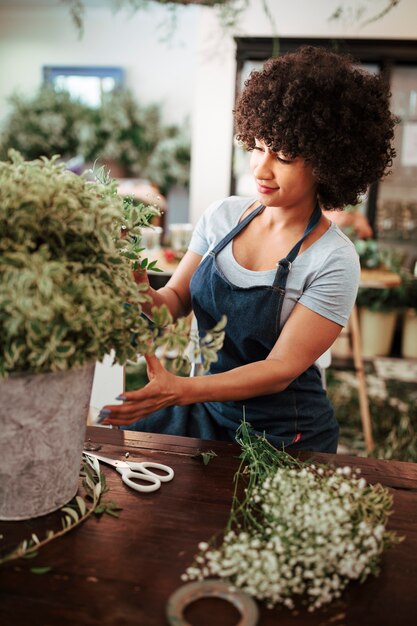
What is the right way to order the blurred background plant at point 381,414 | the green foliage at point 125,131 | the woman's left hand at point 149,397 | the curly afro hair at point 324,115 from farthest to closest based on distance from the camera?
the green foliage at point 125,131
the blurred background plant at point 381,414
the curly afro hair at point 324,115
the woman's left hand at point 149,397

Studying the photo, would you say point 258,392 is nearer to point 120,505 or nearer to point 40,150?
point 120,505

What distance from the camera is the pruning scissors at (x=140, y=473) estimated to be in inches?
45.8

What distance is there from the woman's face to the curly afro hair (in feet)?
0.08

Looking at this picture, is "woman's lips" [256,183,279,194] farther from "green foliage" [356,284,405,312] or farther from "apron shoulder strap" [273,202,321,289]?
"green foliage" [356,284,405,312]

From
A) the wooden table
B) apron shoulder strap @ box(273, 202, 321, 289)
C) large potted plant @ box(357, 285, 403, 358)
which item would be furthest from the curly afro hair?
large potted plant @ box(357, 285, 403, 358)

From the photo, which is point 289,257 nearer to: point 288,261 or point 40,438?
point 288,261

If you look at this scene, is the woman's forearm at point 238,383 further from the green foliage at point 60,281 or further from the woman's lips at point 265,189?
the woman's lips at point 265,189

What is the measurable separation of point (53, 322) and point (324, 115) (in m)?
0.95

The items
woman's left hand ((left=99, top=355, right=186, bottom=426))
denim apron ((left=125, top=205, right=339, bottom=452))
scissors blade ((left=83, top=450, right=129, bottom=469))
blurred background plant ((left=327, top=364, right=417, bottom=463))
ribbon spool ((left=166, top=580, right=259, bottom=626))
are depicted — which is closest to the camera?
ribbon spool ((left=166, top=580, right=259, bottom=626))

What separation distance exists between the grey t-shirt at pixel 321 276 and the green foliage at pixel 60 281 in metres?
0.65

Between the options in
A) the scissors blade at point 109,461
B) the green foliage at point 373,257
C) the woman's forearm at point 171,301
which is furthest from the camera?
the green foliage at point 373,257

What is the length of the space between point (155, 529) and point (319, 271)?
836 millimetres

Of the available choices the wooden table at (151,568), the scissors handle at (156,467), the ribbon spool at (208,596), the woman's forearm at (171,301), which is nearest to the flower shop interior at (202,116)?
the woman's forearm at (171,301)

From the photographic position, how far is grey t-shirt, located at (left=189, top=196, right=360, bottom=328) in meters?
1.59
